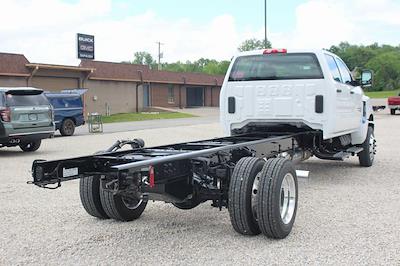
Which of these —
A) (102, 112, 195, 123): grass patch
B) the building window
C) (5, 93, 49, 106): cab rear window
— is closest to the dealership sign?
(102, 112, 195, 123): grass patch

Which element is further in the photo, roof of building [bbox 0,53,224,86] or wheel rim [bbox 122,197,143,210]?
roof of building [bbox 0,53,224,86]

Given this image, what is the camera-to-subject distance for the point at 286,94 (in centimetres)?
834

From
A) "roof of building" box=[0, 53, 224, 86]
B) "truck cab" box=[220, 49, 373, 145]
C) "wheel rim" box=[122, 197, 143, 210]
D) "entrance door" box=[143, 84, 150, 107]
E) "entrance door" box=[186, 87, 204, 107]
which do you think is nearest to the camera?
"wheel rim" box=[122, 197, 143, 210]

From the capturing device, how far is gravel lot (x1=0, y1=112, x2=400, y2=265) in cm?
476

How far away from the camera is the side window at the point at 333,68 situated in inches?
336

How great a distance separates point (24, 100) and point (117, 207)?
8.83 metres

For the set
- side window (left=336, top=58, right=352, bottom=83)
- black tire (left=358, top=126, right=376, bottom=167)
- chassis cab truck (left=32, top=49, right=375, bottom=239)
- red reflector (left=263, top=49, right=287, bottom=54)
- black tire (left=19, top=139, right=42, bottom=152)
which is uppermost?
red reflector (left=263, top=49, right=287, bottom=54)

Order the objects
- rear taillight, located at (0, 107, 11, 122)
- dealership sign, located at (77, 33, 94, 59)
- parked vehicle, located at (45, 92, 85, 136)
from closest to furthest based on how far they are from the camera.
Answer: rear taillight, located at (0, 107, 11, 122) → parked vehicle, located at (45, 92, 85, 136) → dealership sign, located at (77, 33, 94, 59)

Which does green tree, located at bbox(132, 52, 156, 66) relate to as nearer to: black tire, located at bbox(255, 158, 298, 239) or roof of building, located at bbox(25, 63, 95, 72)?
roof of building, located at bbox(25, 63, 95, 72)

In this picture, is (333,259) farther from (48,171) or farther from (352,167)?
(352,167)

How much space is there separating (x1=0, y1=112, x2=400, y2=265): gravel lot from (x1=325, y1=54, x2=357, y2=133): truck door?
41.9 inches

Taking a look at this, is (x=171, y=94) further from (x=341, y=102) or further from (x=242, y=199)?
(x=242, y=199)

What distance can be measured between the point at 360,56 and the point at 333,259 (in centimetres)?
12015

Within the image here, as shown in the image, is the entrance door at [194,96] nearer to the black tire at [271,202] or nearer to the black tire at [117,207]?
the black tire at [117,207]
